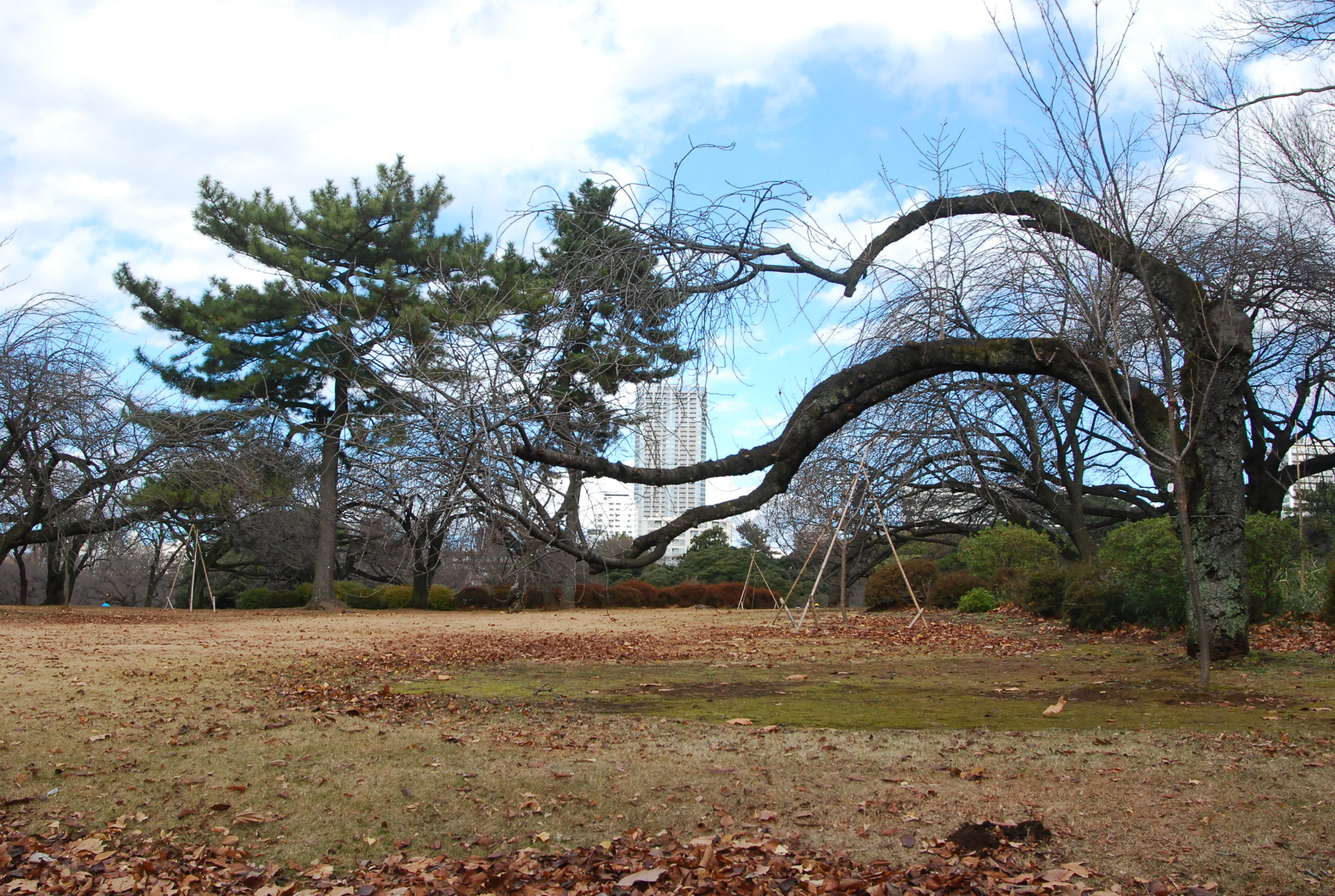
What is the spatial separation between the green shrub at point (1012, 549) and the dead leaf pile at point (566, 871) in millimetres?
12586

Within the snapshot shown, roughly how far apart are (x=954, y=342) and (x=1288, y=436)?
1085 centimetres

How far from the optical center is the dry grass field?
3.57 m

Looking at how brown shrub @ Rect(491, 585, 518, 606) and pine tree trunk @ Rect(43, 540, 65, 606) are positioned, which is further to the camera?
brown shrub @ Rect(491, 585, 518, 606)

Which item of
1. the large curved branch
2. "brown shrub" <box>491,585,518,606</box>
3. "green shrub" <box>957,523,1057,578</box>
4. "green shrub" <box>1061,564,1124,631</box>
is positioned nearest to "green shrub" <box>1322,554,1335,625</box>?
"green shrub" <box>1061,564,1124,631</box>

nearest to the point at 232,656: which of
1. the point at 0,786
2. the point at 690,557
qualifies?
the point at 0,786

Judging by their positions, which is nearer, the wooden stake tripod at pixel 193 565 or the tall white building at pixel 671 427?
the tall white building at pixel 671 427

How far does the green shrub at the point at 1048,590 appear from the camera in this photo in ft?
41.9

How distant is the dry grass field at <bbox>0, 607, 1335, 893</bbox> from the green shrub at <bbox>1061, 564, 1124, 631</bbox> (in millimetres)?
3296

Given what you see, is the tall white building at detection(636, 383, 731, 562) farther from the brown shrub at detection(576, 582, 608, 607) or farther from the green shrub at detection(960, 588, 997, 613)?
the brown shrub at detection(576, 582, 608, 607)

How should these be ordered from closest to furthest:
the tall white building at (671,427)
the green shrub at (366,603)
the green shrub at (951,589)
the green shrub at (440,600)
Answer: the tall white building at (671,427) → the green shrub at (951,589) → the green shrub at (440,600) → the green shrub at (366,603)

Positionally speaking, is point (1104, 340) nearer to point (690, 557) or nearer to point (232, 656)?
point (232, 656)

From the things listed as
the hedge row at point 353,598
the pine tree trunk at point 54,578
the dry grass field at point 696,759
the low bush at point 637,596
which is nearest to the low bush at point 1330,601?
the dry grass field at point 696,759

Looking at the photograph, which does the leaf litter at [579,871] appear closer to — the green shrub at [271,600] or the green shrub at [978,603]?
the green shrub at [978,603]

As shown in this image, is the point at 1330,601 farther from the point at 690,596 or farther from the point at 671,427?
the point at 690,596
